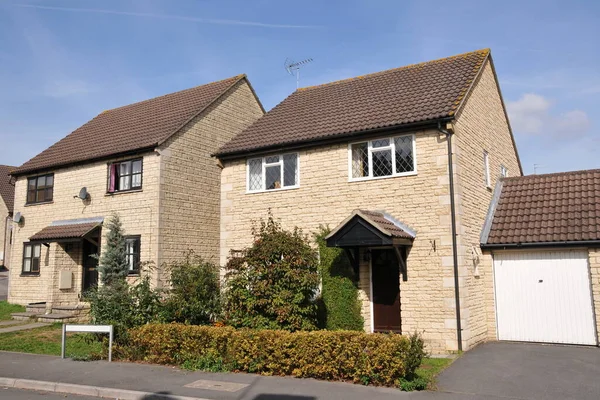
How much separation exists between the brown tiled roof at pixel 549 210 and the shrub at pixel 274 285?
18.7 ft

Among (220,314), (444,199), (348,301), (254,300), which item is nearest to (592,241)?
(444,199)

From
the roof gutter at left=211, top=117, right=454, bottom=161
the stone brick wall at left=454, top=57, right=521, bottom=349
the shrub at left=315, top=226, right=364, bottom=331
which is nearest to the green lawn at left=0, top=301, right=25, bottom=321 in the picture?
the roof gutter at left=211, top=117, right=454, bottom=161

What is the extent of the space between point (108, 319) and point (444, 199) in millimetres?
9024

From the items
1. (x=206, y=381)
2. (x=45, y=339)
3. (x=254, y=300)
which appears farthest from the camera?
(x=45, y=339)

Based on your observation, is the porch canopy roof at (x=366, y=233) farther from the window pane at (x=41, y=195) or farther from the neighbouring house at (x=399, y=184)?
the window pane at (x=41, y=195)

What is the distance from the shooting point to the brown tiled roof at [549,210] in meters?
13.6

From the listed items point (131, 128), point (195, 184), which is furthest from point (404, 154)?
point (131, 128)

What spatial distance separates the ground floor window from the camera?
22.1 m

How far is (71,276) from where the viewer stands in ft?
67.1

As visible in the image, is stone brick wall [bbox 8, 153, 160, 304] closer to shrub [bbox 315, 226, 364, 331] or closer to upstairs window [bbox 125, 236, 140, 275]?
upstairs window [bbox 125, 236, 140, 275]

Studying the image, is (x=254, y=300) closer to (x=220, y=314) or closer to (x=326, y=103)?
(x=220, y=314)

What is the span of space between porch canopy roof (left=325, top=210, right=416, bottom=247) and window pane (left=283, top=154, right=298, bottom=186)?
137 inches

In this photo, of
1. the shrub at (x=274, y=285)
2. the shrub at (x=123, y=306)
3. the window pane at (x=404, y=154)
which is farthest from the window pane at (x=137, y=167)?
the window pane at (x=404, y=154)

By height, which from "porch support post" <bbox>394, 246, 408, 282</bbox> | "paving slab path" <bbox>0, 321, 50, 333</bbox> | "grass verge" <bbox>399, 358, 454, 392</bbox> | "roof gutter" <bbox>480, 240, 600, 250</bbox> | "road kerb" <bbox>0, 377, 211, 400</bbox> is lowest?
"road kerb" <bbox>0, 377, 211, 400</bbox>
